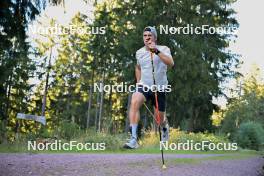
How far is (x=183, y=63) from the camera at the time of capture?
29.8m

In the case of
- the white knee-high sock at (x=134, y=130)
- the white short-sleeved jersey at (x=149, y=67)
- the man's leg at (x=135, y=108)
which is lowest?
the white knee-high sock at (x=134, y=130)

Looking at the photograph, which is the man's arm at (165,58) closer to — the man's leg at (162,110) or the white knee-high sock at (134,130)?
the man's leg at (162,110)

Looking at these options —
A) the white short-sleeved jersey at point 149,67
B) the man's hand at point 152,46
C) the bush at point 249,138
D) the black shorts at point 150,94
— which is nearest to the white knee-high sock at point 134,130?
the black shorts at point 150,94

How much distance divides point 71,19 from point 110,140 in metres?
34.4

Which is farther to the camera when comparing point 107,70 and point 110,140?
point 107,70

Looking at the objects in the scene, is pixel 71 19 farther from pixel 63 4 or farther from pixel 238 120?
pixel 63 4

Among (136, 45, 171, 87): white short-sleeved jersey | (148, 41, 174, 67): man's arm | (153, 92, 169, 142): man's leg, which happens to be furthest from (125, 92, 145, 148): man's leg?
(148, 41, 174, 67): man's arm

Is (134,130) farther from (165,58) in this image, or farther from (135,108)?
(165,58)

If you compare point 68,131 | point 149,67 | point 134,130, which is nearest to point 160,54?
point 149,67

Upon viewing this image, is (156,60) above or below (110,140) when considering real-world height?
above

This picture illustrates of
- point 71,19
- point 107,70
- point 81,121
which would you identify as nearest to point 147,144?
point 107,70

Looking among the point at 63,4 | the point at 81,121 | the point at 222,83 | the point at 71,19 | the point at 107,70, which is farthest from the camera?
the point at 81,121

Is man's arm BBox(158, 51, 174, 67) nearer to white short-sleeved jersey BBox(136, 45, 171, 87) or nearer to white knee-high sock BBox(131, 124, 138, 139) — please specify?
white short-sleeved jersey BBox(136, 45, 171, 87)

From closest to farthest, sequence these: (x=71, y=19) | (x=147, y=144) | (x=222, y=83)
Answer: (x=147, y=144) → (x=222, y=83) → (x=71, y=19)
